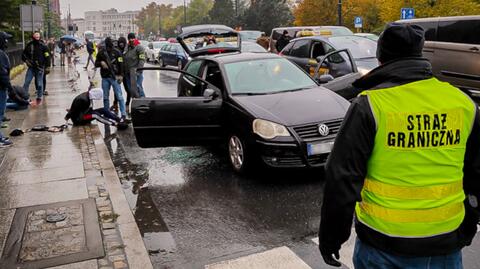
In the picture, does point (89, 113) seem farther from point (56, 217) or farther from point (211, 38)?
point (211, 38)

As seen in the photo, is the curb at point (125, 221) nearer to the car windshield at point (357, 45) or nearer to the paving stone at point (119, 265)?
the paving stone at point (119, 265)

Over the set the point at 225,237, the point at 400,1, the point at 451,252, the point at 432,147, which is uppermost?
the point at 400,1

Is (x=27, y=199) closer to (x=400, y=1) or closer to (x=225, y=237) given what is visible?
(x=225, y=237)

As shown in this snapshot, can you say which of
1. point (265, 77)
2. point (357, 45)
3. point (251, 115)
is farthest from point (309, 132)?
point (357, 45)

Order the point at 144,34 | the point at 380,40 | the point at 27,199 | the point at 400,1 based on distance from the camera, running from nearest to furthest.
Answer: the point at 380,40 < the point at 27,199 < the point at 400,1 < the point at 144,34

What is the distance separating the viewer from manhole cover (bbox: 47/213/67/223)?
520 cm

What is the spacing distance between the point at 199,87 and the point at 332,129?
264cm

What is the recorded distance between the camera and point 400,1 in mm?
28703

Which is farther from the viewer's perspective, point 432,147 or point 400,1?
point 400,1

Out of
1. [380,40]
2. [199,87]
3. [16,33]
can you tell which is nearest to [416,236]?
[380,40]

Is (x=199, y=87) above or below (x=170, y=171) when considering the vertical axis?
above

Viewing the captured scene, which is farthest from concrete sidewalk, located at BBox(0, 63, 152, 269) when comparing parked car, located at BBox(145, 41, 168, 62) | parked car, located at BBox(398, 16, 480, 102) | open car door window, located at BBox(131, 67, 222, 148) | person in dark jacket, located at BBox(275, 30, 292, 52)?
parked car, located at BBox(145, 41, 168, 62)

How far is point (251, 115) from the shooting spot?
638 cm

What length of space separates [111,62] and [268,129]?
606 cm
